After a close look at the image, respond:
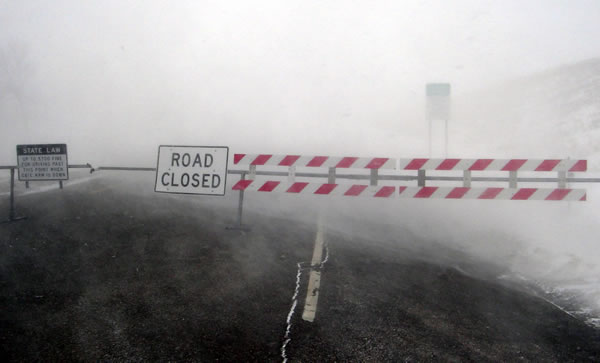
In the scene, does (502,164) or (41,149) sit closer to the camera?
(502,164)

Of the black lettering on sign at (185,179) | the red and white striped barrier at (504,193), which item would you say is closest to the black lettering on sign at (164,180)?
the black lettering on sign at (185,179)

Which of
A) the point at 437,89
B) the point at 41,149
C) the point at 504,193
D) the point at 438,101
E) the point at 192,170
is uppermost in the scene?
the point at 437,89

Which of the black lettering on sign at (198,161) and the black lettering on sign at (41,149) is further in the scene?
the black lettering on sign at (41,149)

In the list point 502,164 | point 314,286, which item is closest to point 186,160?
point 314,286

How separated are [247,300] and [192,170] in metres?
3.08

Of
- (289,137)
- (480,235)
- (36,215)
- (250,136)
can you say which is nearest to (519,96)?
(289,137)

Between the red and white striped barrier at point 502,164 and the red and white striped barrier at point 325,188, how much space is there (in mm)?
531

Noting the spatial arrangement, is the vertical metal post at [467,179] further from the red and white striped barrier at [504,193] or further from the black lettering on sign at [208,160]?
the black lettering on sign at [208,160]

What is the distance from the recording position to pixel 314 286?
13.2 feet

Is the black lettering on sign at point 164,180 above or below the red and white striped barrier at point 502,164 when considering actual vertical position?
below

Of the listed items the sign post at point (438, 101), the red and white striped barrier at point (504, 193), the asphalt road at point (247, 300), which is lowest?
the asphalt road at point (247, 300)

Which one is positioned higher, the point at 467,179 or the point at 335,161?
the point at 335,161

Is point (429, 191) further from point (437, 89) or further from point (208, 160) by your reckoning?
point (437, 89)

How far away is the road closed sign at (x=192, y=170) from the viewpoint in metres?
5.99
